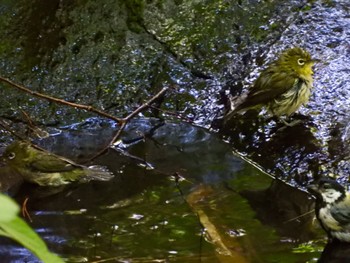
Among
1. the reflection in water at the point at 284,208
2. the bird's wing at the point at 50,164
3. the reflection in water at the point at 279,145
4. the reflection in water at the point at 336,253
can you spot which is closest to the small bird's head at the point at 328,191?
the reflection in water at the point at 284,208

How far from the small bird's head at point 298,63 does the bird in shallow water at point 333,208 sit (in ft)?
5.32

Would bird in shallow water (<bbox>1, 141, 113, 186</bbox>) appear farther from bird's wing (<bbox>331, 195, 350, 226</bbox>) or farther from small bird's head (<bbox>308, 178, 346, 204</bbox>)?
bird's wing (<bbox>331, 195, 350, 226</bbox>)

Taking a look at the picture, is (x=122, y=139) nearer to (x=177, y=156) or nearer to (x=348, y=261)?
(x=177, y=156)

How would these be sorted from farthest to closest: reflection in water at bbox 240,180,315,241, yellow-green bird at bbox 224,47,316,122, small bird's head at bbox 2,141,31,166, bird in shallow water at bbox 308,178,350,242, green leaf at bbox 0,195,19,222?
yellow-green bird at bbox 224,47,316,122 → small bird's head at bbox 2,141,31,166 → reflection in water at bbox 240,180,315,241 → bird in shallow water at bbox 308,178,350,242 → green leaf at bbox 0,195,19,222

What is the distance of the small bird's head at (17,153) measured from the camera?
4996 mm

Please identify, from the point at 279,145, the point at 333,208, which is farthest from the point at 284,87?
the point at 333,208

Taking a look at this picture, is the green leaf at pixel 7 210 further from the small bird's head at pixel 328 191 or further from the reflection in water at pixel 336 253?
the small bird's head at pixel 328 191

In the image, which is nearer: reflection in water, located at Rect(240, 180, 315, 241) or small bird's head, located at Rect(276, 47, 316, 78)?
reflection in water, located at Rect(240, 180, 315, 241)

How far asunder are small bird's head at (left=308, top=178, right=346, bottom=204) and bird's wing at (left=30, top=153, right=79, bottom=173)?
1.85 m

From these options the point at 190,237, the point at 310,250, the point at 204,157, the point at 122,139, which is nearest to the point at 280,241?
the point at 310,250

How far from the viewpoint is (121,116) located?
19.2 feet

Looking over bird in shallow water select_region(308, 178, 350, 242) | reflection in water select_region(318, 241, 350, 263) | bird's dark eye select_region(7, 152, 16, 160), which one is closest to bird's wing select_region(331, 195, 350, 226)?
bird in shallow water select_region(308, 178, 350, 242)

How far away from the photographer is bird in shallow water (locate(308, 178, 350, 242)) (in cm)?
358

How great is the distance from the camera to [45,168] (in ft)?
15.9
